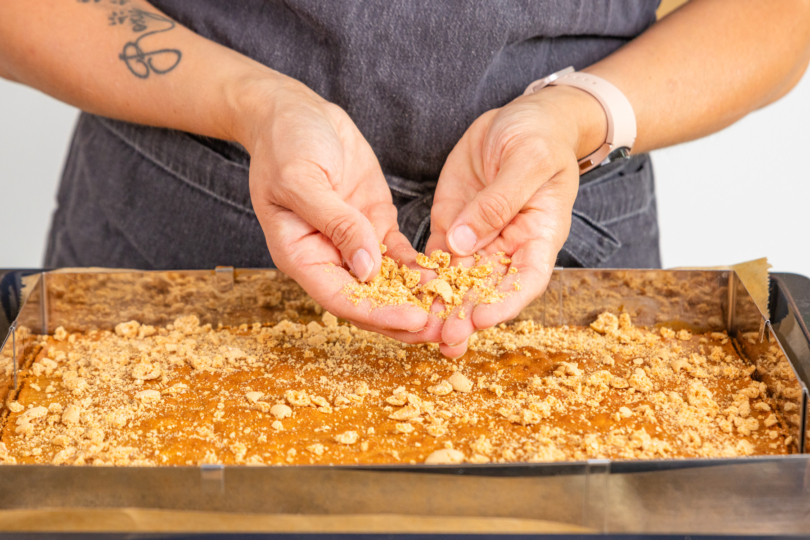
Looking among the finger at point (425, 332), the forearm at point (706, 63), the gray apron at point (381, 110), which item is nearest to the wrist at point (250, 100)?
the gray apron at point (381, 110)

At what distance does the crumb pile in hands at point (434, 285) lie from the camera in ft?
3.09

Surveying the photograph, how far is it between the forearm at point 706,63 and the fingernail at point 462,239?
0.36m

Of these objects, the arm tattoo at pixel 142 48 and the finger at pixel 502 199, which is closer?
the finger at pixel 502 199

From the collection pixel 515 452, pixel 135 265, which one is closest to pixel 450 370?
pixel 515 452

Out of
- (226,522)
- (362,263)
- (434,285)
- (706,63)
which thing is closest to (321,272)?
(362,263)

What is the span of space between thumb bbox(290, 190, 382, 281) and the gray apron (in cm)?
31

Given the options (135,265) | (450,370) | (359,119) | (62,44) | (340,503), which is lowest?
(340,503)

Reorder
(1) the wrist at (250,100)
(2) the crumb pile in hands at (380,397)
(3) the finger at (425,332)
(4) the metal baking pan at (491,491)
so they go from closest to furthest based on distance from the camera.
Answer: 1. (4) the metal baking pan at (491,491)
2. (2) the crumb pile in hands at (380,397)
3. (3) the finger at (425,332)
4. (1) the wrist at (250,100)

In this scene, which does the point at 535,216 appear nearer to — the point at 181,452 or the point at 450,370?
the point at 450,370

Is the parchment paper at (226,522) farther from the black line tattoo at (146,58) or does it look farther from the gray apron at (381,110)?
the black line tattoo at (146,58)

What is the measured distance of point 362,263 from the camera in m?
0.95

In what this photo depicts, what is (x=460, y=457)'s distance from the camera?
0.80m

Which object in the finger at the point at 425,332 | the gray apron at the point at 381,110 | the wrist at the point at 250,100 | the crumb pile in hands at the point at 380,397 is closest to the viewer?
the crumb pile in hands at the point at 380,397

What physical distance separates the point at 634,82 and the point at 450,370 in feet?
2.03
